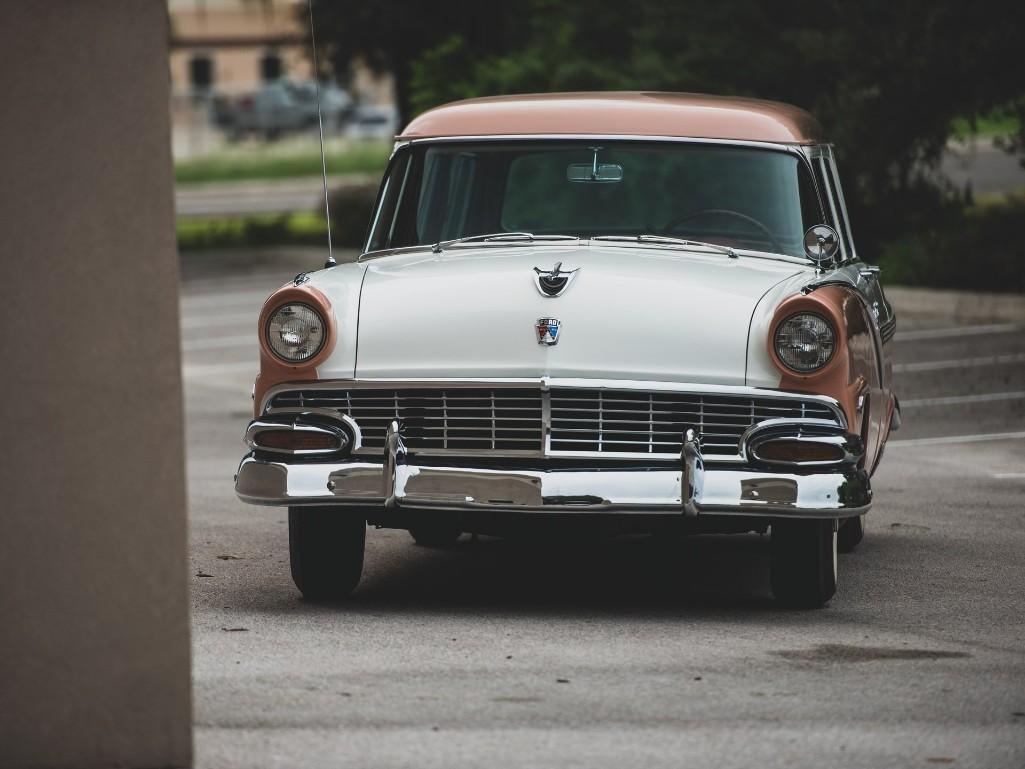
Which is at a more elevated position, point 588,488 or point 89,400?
point 89,400

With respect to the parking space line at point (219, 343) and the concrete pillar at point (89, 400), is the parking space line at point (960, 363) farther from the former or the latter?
the concrete pillar at point (89, 400)

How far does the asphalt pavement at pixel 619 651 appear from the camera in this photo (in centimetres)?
498

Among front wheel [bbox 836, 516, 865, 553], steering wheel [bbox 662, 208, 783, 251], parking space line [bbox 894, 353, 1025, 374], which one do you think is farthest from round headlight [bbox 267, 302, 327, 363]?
parking space line [bbox 894, 353, 1025, 374]

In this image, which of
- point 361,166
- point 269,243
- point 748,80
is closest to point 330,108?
point 361,166

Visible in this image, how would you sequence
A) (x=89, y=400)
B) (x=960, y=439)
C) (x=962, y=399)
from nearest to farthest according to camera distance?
(x=89, y=400) → (x=960, y=439) → (x=962, y=399)

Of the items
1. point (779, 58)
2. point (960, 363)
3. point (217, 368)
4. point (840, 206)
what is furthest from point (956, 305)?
point (840, 206)

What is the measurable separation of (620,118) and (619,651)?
255 cm

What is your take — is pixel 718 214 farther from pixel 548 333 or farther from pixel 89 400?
pixel 89 400

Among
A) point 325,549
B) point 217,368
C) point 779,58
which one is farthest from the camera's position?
point 779,58

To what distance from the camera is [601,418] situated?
6477 millimetres

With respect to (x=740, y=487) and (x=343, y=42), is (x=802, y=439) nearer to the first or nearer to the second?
(x=740, y=487)

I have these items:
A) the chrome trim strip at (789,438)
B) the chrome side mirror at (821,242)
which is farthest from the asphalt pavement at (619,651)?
the chrome side mirror at (821,242)

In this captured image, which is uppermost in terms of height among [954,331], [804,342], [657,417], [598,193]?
[598,193]

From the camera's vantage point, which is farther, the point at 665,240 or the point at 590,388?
the point at 665,240
